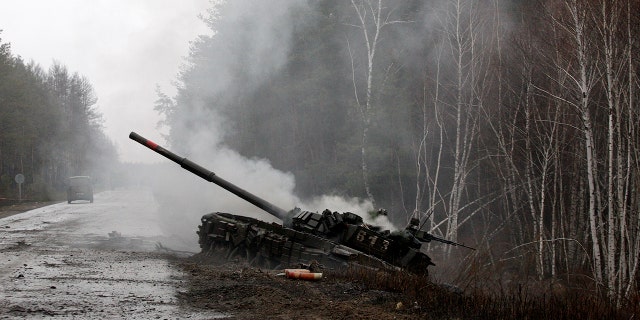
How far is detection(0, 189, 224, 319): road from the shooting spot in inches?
300

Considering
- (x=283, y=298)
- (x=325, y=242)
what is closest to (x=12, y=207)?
(x=325, y=242)

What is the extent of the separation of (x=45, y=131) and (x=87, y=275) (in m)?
51.6

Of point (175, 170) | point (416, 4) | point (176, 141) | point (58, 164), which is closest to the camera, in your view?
point (416, 4)

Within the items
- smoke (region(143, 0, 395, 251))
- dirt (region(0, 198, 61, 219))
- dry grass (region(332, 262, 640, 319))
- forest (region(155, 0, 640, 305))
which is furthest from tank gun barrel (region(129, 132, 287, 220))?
dirt (region(0, 198, 61, 219))

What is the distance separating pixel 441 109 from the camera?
78.2ft

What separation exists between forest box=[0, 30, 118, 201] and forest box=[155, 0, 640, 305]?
15491 mm

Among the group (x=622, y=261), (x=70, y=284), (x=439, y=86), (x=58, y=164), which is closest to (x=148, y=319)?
(x=70, y=284)

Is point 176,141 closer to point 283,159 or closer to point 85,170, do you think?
point 283,159

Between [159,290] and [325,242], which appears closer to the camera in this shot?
[159,290]

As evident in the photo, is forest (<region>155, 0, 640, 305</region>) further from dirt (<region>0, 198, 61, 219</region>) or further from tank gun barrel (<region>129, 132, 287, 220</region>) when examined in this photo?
dirt (<region>0, 198, 61, 219</region>)

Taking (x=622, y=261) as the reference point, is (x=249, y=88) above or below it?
above

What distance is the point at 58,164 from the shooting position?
2689 inches

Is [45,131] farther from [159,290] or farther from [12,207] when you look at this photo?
[159,290]

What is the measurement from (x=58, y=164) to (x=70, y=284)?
63519mm
